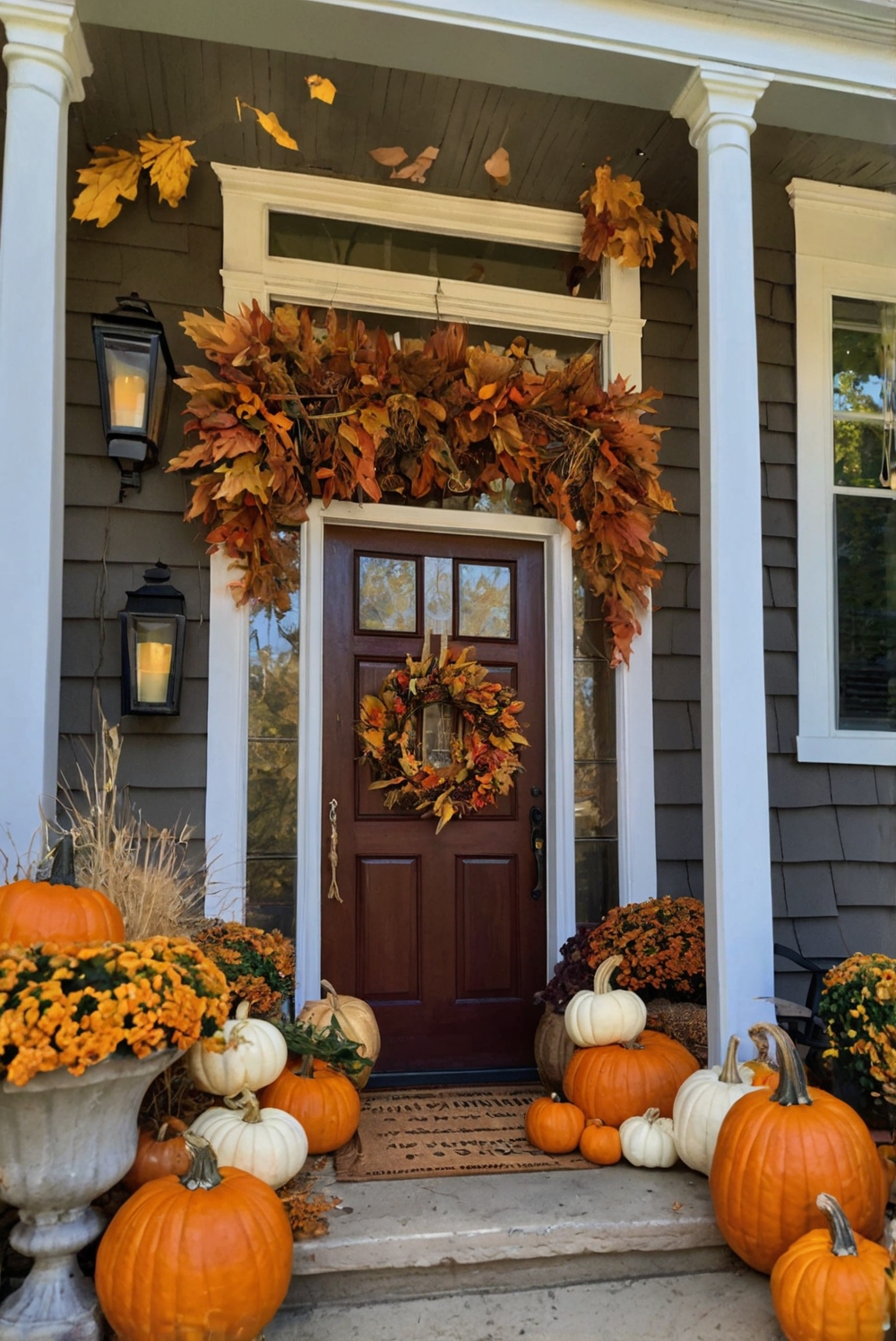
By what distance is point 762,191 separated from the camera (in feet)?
12.2

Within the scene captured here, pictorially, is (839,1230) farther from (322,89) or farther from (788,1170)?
(322,89)

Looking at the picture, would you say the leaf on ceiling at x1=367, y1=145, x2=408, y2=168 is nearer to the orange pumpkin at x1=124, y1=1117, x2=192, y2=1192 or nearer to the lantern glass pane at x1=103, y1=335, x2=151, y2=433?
the lantern glass pane at x1=103, y1=335, x2=151, y2=433

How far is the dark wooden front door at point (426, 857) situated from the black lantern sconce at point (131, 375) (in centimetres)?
74

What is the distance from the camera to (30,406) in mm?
2354

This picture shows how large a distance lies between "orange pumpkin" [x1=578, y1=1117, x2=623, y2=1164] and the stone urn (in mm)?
1173

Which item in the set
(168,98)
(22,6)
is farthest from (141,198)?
(22,6)

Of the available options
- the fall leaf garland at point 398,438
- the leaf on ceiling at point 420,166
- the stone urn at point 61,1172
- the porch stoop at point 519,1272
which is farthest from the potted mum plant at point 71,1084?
the leaf on ceiling at point 420,166

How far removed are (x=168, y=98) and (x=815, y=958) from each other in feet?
12.2

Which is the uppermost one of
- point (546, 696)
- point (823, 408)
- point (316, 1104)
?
point (823, 408)

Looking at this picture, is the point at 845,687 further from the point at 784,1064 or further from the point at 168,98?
the point at 168,98

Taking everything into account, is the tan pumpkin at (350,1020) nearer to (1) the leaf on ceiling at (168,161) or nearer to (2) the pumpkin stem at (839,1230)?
(2) the pumpkin stem at (839,1230)

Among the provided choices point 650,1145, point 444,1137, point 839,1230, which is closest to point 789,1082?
point 839,1230

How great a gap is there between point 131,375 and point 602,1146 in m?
2.61

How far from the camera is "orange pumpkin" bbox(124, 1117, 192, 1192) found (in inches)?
80.6
